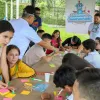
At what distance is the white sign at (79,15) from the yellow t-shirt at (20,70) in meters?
3.68

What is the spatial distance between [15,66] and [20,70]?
0.23ft

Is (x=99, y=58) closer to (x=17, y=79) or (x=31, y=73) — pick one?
(x=31, y=73)

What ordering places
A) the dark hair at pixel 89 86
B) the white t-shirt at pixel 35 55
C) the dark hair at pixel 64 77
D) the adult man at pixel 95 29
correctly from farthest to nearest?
1. the adult man at pixel 95 29
2. the white t-shirt at pixel 35 55
3. the dark hair at pixel 64 77
4. the dark hair at pixel 89 86

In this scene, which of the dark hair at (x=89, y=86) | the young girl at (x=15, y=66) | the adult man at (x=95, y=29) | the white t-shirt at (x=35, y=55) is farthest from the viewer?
the adult man at (x=95, y=29)

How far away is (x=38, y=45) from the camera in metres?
3.28

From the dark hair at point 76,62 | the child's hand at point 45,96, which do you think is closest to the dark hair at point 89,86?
the child's hand at point 45,96

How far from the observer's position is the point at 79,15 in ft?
19.0

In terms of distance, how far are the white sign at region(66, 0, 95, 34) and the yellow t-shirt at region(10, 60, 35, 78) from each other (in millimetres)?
3677

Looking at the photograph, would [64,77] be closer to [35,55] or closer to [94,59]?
[94,59]

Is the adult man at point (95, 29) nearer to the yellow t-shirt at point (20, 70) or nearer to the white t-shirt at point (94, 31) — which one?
the white t-shirt at point (94, 31)

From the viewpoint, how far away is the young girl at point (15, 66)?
2336 millimetres

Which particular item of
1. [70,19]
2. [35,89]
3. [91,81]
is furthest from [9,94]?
[70,19]

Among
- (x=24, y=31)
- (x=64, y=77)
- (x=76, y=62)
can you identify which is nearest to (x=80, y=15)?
(x=24, y=31)

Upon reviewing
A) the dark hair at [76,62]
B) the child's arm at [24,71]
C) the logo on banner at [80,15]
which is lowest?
the child's arm at [24,71]
